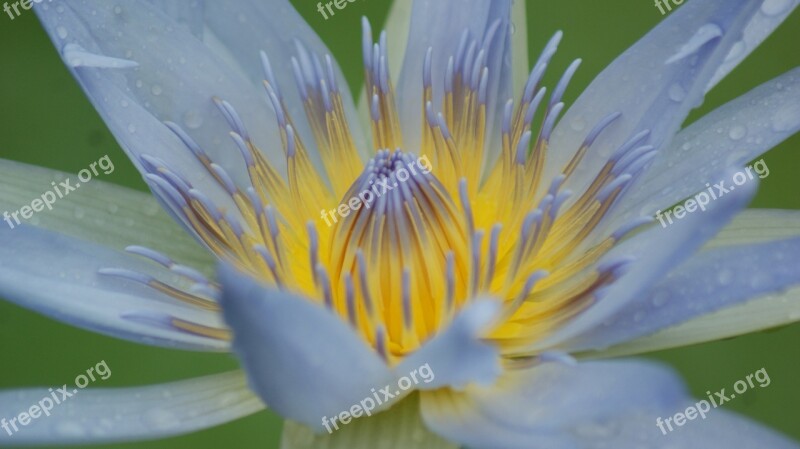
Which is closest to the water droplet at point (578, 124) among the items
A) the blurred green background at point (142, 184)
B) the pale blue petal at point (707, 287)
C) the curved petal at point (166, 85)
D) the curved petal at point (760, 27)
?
the curved petal at point (760, 27)

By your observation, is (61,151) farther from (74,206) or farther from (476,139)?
(476,139)

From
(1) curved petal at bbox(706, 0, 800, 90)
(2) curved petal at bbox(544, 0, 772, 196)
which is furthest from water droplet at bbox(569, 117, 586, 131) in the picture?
(1) curved petal at bbox(706, 0, 800, 90)

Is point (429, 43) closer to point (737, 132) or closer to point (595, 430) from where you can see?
point (737, 132)

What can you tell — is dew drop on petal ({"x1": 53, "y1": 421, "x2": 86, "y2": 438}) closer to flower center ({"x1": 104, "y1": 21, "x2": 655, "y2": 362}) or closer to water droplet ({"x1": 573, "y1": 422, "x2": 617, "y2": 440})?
flower center ({"x1": 104, "y1": 21, "x2": 655, "y2": 362})

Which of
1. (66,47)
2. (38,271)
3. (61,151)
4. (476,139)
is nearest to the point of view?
(38,271)

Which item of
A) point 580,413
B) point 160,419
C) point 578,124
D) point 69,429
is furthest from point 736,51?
point 69,429

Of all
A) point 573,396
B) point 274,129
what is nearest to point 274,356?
point 573,396
